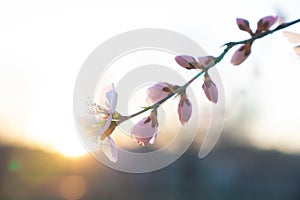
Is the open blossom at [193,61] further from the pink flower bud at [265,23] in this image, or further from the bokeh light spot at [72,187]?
the bokeh light spot at [72,187]

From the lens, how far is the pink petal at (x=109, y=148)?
15.9 inches

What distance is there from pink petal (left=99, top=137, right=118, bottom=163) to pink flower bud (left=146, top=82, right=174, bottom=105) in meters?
0.04

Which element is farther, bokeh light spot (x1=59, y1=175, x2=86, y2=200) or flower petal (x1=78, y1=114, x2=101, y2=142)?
bokeh light spot (x1=59, y1=175, x2=86, y2=200)

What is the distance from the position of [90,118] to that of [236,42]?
144mm

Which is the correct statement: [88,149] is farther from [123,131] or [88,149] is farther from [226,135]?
[226,135]

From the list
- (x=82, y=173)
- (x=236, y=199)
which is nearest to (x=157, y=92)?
(x=236, y=199)

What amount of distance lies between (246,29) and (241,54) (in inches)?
0.7

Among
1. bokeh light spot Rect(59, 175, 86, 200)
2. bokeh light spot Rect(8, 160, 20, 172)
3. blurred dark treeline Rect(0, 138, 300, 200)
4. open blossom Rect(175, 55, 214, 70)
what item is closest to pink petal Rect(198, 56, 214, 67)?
open blossom Rect(175, 55, 214, 70)

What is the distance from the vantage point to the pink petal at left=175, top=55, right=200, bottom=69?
0.38 m

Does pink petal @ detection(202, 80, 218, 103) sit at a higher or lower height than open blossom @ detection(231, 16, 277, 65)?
lower

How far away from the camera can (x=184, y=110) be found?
40cm

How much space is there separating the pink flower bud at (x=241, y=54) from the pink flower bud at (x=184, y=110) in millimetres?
46

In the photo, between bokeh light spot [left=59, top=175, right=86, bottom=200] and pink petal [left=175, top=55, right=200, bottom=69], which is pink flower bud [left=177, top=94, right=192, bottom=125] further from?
bokeh light spot [left=59, top=175, right=86, bottom=200]

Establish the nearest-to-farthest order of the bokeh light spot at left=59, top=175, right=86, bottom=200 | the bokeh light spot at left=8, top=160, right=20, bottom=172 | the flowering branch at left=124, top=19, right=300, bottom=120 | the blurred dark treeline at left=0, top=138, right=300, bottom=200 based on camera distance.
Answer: the flowering branch at left=124, top=19, right=300, bottom=120 < the bokeh light spot at left=59, top=175, right=86, bottom=200 < the blurred dark treeline at left=0, top=138, right=300, bottom=200 < the bokeh light spot at left=8, top=160, right=20, bottom=172
